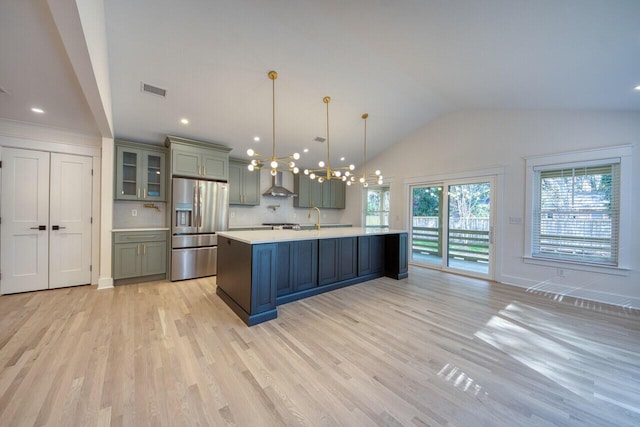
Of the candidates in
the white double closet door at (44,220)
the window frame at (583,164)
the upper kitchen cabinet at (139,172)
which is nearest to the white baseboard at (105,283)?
the white double closet door at (44,220)

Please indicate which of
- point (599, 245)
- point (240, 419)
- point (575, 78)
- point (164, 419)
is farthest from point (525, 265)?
point (164, 419)

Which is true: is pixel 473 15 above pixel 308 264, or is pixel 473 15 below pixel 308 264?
above

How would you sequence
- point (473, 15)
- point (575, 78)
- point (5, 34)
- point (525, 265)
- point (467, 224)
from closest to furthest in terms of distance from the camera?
1. point (5, 34)
2. point (473, 15)
3. point (575, 78)
4. point (525, 265)
5. point (467, 224)

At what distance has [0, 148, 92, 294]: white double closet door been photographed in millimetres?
3354

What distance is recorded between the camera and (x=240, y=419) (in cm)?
139

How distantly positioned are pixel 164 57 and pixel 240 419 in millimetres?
3627

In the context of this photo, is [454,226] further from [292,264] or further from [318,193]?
[292,264]

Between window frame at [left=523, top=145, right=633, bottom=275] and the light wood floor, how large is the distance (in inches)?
25.5

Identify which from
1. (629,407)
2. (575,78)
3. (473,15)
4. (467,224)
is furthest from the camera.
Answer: (467,224)

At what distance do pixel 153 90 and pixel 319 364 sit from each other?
3916 millimetres

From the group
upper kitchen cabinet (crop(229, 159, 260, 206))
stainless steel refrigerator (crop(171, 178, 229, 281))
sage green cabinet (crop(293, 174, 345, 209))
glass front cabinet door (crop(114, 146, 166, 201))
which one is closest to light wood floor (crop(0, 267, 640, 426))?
stainless steel refrigerator (crop(171, 178, 229, 281))

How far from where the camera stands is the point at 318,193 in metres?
6.72

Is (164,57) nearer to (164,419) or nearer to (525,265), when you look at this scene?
(164,419)

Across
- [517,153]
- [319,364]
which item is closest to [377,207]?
[517,153]
